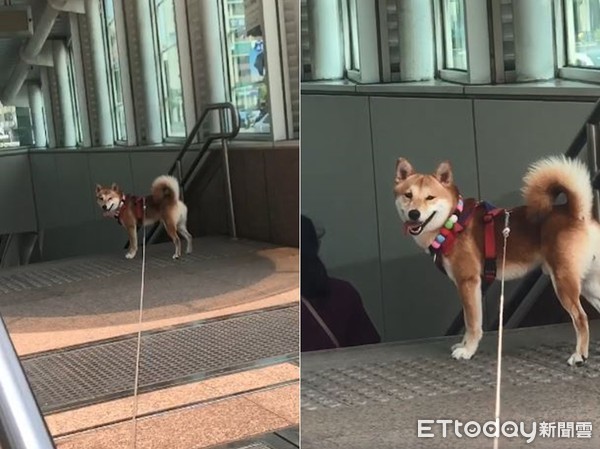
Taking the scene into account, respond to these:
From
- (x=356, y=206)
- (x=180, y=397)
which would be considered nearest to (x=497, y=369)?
(x=356, y=206)

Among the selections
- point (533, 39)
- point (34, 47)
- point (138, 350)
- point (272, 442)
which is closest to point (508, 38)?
point (533, 39)

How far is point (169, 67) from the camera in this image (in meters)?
2.48

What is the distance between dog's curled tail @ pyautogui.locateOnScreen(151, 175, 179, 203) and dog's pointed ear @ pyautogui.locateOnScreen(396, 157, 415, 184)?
3.75ft

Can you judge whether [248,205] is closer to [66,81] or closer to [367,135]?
[66,81]

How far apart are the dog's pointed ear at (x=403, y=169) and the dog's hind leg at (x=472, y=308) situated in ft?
0.61

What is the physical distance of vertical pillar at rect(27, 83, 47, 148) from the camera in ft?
7.74

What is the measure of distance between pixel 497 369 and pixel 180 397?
166 cm

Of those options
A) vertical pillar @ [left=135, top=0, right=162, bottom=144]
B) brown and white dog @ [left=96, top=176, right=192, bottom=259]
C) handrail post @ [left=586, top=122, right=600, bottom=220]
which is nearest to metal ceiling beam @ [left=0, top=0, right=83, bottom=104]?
vertical pillar @ [left=135, top=0, right=162, bottom=144]

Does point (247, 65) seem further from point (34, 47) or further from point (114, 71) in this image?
point (34, 47)

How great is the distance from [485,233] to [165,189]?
1227mm

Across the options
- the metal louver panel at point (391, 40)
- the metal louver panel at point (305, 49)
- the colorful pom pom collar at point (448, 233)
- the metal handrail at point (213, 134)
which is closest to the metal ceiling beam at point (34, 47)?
the metal handrail at point (213, 134)

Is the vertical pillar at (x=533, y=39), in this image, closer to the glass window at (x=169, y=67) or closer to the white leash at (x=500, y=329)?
the white leash at (x=500, y=329)

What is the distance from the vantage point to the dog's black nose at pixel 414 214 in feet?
4.91

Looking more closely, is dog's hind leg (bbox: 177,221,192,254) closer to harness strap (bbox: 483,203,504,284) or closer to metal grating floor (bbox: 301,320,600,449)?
metal grating floor (bbox: 301,320,600,449)
